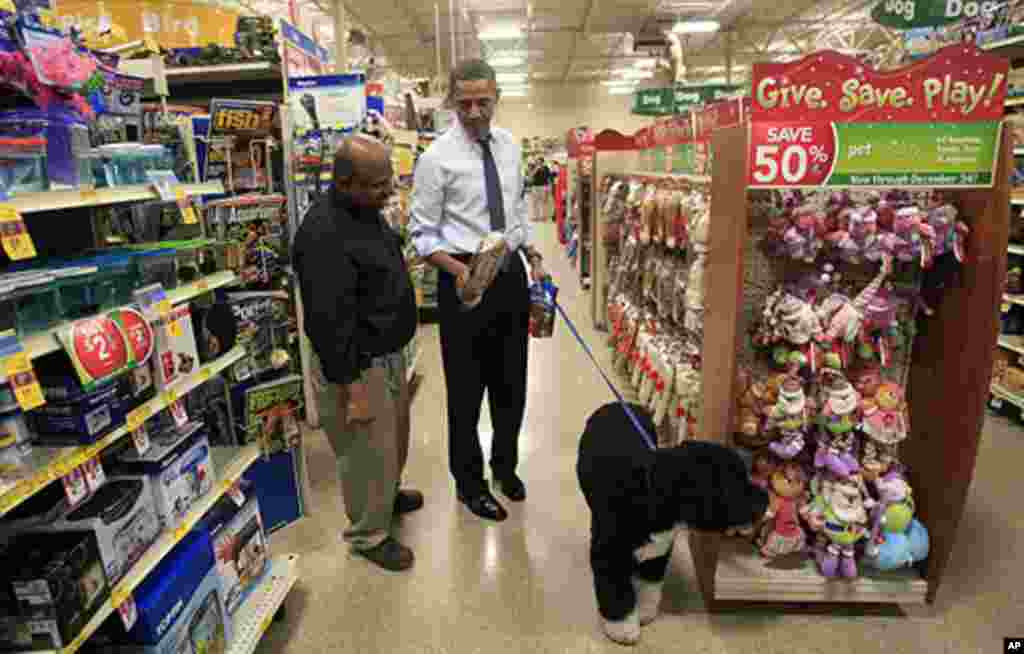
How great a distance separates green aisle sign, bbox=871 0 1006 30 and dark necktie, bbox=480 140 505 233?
3117mm

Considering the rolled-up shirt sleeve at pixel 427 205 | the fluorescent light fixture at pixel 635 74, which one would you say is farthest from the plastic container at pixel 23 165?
the fluorescent light fixture at pixel 635 74

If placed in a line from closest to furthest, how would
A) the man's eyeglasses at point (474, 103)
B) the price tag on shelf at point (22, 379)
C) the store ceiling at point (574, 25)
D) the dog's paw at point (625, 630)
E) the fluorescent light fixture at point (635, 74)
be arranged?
the price tag on shelf at point (22, 379)
the dog's paw at point (625, 630)
the man's eyeglasses at point (474, 103)
the store ceiling at point (574, 25)
the fluorescent light fixture at point (635, 74)

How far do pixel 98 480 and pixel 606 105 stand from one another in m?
23.6

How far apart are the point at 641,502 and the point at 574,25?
13487mm

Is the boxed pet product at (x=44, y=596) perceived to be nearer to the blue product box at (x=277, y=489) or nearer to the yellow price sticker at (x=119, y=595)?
the yellow price sticker at (x=119, y=595)

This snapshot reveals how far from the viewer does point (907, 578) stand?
2.20 metres

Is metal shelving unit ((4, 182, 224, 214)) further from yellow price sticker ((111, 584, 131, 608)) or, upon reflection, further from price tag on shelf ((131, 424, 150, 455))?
yellow price sticker ((111, 584, 131, 608))

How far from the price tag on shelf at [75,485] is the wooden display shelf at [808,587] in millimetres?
1903

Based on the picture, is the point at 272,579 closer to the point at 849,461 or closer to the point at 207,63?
the point at 849,461

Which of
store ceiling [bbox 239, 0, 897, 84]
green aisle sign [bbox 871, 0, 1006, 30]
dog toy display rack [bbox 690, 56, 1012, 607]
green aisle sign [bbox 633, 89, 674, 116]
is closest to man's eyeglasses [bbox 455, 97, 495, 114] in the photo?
dog toy display rack [bbox 690, 56, 1012, 607]

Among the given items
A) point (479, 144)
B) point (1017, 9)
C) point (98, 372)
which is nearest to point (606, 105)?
point (1017, 9)

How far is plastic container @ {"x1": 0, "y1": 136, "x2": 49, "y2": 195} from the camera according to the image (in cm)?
125

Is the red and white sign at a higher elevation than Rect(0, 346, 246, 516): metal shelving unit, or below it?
higher

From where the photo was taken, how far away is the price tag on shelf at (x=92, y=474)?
1361mm
